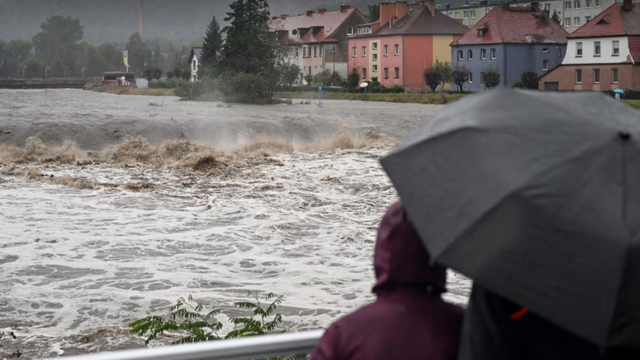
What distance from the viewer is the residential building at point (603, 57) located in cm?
5434

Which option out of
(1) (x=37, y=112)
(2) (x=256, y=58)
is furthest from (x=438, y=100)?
(1) (x=37, y=112)

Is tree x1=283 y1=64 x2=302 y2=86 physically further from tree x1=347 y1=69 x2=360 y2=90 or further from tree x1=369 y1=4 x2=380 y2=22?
tree x1=369 y1=4 x2=380 y2=22

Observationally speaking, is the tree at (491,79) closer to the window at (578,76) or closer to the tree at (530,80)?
the tree at (530,80)

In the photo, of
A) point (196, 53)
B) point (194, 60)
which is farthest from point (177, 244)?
point (196, 53)

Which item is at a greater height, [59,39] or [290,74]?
[59,39]

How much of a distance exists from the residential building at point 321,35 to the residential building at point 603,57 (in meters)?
19.9

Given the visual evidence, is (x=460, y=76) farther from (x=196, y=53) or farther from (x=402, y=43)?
(x=196, y=53)

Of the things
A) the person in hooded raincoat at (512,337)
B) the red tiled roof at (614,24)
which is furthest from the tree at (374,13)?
the person in hooded raincoat at (512,337)

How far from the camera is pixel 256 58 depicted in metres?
57.0

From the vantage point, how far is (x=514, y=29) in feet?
222

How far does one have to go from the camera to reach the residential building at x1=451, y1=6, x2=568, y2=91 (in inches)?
2505

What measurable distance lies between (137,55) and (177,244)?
64.3 m

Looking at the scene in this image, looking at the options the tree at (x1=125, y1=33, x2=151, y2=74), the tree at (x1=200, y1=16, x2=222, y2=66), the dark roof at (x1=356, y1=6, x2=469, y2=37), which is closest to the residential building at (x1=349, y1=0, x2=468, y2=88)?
the dark roof at (x1=356, y1=6, x2=469, y2=37)

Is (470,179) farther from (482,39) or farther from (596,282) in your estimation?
(482,39)
